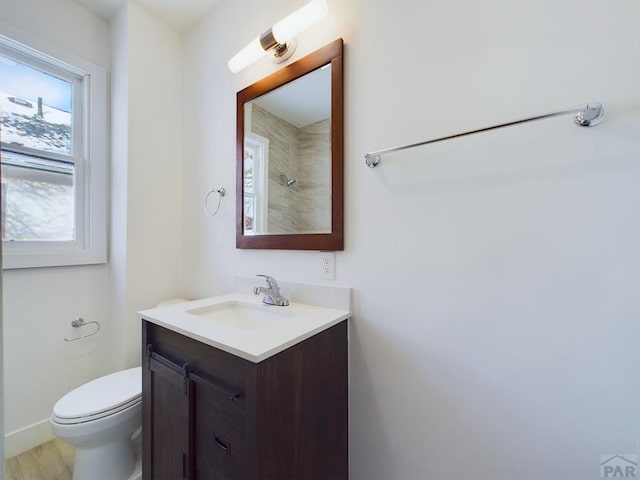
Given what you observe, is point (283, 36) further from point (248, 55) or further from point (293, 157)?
point (293, 157)

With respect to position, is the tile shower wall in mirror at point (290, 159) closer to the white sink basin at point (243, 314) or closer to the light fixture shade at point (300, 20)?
the light fixture shade at point (300, 20)

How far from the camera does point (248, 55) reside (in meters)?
1.35

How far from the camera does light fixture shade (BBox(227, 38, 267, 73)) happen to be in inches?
51.7

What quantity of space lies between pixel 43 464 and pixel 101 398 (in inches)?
28.9

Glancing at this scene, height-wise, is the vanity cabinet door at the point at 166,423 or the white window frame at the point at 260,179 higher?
the white window frame at the point at 260,179

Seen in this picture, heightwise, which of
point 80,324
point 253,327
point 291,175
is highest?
point 291,175

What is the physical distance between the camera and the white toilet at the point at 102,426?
113 cm

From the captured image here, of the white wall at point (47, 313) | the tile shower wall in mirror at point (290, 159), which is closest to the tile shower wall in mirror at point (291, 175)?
the tile shower wall in mirror at point (290, 159)

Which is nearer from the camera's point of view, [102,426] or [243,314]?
[102,426]

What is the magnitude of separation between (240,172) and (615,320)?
1.58m

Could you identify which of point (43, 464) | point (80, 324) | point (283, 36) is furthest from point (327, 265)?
point (43, 464)

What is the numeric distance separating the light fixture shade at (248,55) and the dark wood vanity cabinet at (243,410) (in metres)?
1.29

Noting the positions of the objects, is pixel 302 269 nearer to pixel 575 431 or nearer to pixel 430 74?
pixel 430 74

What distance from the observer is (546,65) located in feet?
2.68
